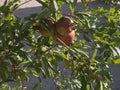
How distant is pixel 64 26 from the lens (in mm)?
967

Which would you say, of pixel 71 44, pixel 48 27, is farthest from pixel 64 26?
pixel 71 44

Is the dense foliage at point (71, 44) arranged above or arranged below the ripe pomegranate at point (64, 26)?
below

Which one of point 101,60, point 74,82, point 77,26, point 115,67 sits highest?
point 77,26

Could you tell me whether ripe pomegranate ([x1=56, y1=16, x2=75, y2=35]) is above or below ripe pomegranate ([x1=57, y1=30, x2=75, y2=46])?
above

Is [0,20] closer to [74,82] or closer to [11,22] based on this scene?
[11,22]

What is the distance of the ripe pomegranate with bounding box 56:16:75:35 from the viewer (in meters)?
0.97

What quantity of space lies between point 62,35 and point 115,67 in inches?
172

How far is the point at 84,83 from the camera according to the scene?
1.16m

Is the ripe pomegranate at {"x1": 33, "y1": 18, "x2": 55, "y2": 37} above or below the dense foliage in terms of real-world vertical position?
above

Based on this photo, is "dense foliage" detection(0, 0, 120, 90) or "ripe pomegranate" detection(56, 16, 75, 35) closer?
"ripe pomegranate" detection(56, 16, 75, 35)

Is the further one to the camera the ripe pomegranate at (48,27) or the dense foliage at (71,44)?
the dense foliage at (71,44)

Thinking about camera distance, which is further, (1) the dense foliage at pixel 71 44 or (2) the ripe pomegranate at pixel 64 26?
(1) the dense foliage at pixel 71 44

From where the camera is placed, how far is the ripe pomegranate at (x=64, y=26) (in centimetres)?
97

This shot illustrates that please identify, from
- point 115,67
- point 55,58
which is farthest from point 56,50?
point 115,67
